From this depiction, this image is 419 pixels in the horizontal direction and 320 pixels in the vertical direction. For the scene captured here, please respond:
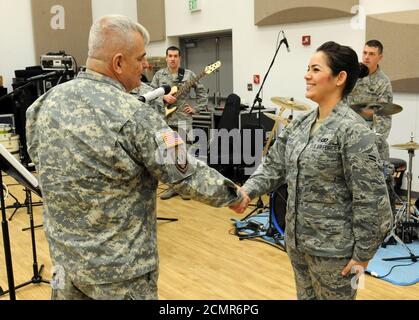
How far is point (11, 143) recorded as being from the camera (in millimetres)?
7035

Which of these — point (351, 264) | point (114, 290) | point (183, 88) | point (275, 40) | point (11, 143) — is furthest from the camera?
point (11, 143)

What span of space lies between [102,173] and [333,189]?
35.3 inches

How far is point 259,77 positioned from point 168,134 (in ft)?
18.5

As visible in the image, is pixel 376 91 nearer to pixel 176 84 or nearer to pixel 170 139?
pixel 176 84

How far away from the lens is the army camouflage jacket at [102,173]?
1.43 m

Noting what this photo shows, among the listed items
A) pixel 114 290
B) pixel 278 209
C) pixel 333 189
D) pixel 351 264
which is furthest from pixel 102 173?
pixel 278 209

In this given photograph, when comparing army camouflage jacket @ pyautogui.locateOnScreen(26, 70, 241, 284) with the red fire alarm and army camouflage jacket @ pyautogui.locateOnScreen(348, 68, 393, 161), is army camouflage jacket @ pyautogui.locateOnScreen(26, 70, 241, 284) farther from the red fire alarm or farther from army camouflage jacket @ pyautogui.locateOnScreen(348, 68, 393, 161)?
the red fire alarm

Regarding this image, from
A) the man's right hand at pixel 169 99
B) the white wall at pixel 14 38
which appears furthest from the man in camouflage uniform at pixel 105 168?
the white wall at pixel 14 38

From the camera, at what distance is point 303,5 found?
5.95m

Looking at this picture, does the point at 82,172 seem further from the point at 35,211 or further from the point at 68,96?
the point at 35,211

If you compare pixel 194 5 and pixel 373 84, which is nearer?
pixel 373 84

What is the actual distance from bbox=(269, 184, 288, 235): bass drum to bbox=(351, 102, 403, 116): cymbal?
3.20 ft

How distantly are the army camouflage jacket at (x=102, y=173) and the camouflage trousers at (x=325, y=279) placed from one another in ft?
1.99

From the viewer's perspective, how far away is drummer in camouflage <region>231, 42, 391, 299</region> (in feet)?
5.63
